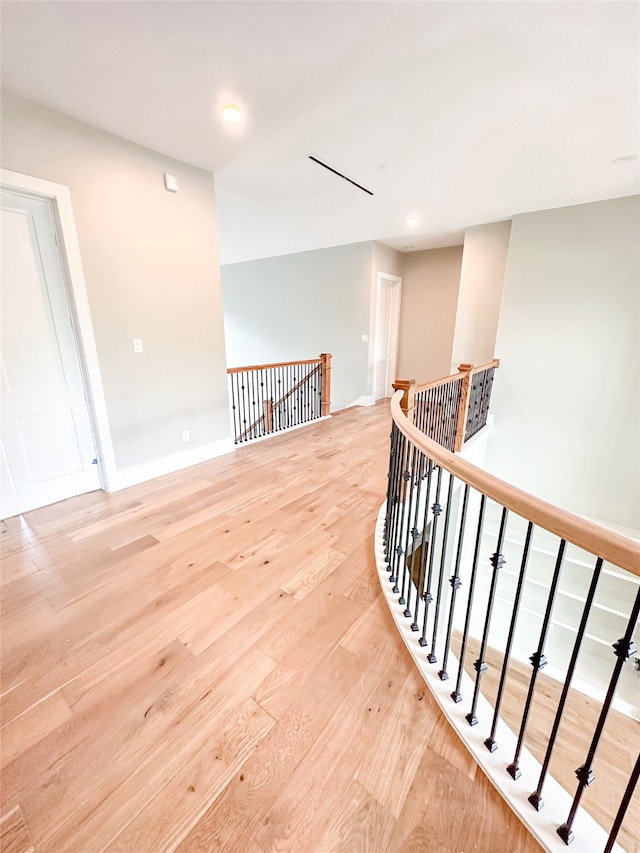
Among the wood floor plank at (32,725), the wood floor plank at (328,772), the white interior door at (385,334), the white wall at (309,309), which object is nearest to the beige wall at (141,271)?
the wood floor plank at (32,725)

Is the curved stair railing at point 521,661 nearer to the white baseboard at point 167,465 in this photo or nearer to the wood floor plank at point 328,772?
the wood floor plank at point 328,772

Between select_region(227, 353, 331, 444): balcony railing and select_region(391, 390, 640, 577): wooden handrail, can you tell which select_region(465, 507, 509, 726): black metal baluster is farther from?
select_region(227, 353, 331, 444): balcony railing

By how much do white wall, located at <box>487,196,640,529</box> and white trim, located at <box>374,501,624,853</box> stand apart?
12.5 feet

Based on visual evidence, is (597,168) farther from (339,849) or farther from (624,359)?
(339,849)

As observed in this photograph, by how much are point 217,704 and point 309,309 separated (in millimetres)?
6183

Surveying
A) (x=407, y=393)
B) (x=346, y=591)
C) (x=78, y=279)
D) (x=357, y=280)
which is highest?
(x=357, y=280)

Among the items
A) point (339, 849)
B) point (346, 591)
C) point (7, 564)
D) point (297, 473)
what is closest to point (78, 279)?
point (7, 564)

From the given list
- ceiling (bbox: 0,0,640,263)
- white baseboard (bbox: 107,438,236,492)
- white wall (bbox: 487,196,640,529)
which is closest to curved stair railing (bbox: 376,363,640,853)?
white wall (bbox: 487,196,640,529)

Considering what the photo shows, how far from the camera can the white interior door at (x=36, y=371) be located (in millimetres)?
2223

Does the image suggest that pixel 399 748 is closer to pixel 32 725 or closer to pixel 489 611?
pixel 489 611

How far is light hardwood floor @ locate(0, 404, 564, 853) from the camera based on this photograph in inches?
37.3

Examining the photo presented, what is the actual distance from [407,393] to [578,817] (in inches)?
79.4

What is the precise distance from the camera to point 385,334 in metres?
6.29

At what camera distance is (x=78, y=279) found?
7.91 ft
